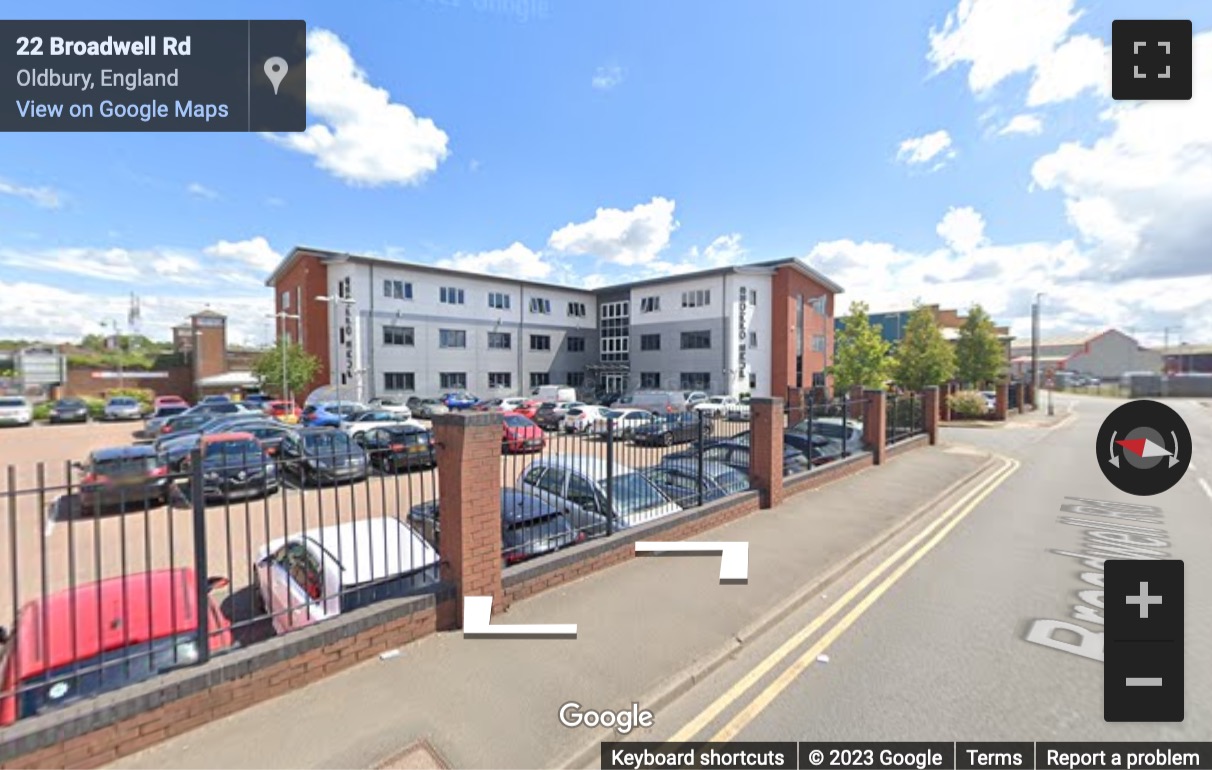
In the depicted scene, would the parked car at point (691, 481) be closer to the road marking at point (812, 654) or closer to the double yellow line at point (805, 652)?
the double yellow line at point (805, 652)

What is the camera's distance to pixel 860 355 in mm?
27469

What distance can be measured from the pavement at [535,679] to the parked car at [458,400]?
2788 cm

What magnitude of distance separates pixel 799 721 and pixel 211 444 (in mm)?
13151

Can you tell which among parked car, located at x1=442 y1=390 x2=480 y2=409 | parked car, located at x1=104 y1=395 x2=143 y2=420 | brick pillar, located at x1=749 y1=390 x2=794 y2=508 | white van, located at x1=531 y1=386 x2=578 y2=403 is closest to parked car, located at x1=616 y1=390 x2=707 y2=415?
white van, located at x1=531 y1=386 x2=578 y2=403

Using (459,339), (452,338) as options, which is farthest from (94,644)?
(459,339)

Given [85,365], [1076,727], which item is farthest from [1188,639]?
[85,365]

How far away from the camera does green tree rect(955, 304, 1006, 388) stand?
3394 centimetres

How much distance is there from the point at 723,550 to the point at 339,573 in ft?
14.6

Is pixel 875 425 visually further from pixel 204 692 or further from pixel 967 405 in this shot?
pixel 967 405

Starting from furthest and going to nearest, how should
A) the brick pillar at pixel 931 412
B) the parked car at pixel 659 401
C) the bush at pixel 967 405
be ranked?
the parked car at pixel 659 401 < the bush at pixel 967 405 < the brick pillar at pixel 931 412

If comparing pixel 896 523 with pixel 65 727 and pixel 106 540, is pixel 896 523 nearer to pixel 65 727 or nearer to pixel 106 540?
pixel 65 727

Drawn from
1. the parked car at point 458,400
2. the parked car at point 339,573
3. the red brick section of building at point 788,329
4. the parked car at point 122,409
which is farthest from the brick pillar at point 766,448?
the parked car at point 122,409

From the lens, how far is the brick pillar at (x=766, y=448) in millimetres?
8312

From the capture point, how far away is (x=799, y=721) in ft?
11.3
